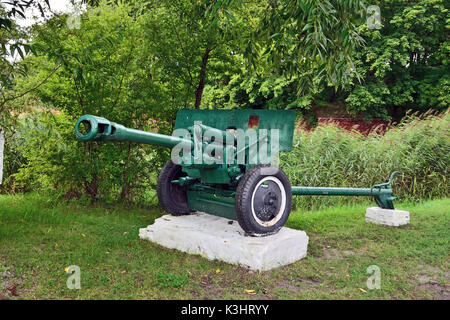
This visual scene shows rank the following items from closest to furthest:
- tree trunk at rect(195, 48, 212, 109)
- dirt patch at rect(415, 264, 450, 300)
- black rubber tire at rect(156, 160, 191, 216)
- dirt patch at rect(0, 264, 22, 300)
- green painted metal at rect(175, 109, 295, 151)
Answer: dirt patch at rect(0, 264, 22, 300) < dirt patch at rect(415, 264, 450, 300) < green painted metal at rect(175, 109, 295, 151) < black rubber tire at rect(156, 160, 191, 216) < tree trunk at rect(195, 48, 212, 109)

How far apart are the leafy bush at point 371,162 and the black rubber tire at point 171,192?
2.90 m

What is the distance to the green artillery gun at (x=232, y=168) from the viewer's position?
3738 mm

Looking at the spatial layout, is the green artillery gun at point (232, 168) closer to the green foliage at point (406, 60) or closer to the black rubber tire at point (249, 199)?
the black rubber tire at point (249, 199)

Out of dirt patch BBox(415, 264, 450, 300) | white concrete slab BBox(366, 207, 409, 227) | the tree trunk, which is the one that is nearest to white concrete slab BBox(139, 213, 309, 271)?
dirt patch BBox(415, 264, 450, 300)

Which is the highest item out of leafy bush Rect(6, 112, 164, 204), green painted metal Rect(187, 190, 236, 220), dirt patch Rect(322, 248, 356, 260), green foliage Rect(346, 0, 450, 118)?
green foliage Rect(346, 0, 450, 118)

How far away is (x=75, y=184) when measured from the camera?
5.96 meters

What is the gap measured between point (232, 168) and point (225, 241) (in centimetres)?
73

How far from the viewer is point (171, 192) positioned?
4555 millimetres

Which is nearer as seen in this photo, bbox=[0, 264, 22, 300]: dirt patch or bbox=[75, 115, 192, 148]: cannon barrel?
bbox=[75, 115, 192, 148]: cannon barrel

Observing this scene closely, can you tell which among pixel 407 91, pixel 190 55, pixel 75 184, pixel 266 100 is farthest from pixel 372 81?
pixel 75 184

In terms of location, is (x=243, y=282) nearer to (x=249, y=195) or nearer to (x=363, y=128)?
(x=249, y=195)

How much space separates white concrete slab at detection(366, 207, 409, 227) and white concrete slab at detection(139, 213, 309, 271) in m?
2.04

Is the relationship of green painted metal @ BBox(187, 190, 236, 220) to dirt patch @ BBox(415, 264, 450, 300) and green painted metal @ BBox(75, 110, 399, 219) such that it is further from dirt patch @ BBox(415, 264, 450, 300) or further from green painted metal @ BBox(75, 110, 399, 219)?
dirt patch @ BBox(415, 264, 450, 300)

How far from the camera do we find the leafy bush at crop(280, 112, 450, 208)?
24.3 ft
